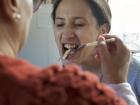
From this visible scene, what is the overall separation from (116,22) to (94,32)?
1.96 ft

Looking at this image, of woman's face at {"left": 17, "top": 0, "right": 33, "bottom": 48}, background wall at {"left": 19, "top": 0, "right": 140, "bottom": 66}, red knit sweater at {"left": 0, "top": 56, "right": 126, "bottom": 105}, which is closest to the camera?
red knit sweater at {"left": 0, "top": 56, "right": 126, "bottom": 105}

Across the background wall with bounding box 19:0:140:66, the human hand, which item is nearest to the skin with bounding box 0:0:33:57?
the human hand

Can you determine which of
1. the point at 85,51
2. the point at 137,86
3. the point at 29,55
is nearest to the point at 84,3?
the point at 85,51

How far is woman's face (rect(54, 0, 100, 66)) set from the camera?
1.39 m

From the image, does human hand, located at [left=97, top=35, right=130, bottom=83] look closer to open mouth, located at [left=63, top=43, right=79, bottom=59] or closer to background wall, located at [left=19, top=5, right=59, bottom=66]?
open mouth, located at [left=63, top=43, right=79, bottom=59]

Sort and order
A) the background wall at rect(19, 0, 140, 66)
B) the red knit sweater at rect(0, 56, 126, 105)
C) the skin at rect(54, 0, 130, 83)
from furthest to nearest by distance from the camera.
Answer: the background wall at rect(19, 0, 140, 66) < the skin at rect(54, 0, 130, 83) < the red knit sweater at rect(0, 56, 126, 105)

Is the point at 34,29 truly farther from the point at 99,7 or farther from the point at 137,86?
the point at 137,86

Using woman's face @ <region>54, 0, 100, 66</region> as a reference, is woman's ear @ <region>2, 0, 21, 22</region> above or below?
above

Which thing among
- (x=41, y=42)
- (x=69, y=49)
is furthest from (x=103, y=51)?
(x=41, y=42)

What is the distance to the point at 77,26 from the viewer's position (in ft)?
4.70

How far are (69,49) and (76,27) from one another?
11 cm

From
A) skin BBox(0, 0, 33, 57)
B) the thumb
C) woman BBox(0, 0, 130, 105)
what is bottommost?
the thumb

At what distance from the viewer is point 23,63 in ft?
1.19

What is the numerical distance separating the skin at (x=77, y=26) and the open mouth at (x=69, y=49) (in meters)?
0.01
